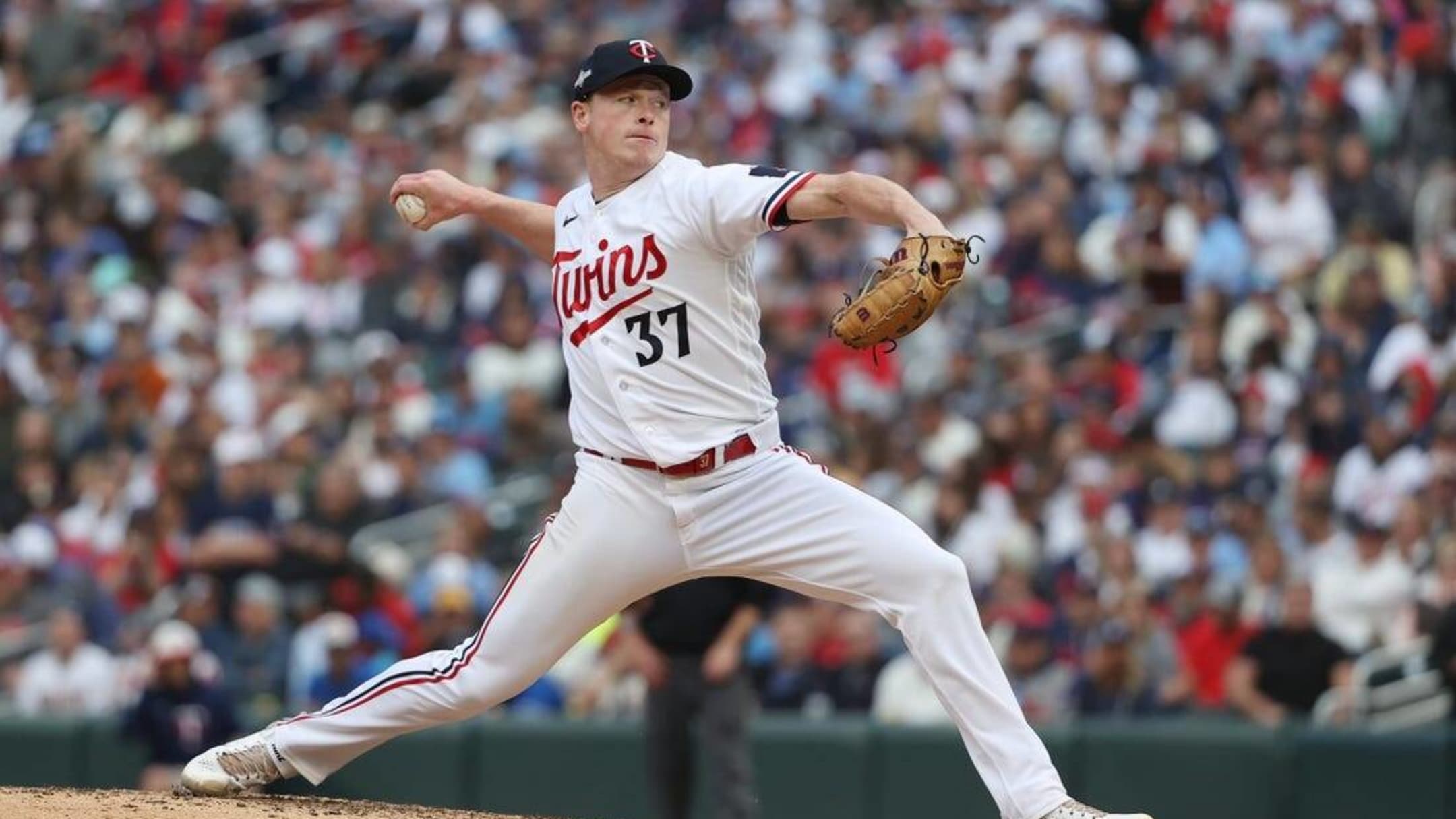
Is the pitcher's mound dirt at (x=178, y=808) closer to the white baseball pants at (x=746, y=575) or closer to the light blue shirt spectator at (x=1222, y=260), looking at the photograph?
the white baseball pants at (x=746, y=575)

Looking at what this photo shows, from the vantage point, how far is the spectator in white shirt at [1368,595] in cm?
1116

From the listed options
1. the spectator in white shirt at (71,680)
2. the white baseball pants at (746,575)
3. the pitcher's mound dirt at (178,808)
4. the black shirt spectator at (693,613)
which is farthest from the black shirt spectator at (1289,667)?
the spectator in white shirt at (71,680)

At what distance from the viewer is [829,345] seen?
13.4 meters

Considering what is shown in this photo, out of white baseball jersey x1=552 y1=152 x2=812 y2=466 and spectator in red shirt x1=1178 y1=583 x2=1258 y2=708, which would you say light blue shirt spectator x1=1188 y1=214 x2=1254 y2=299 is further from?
white baseball jersey x1=552 y1=152 x2=812 y2=466

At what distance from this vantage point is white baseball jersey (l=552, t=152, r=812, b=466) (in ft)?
18.9

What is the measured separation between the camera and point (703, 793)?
35.8 feet

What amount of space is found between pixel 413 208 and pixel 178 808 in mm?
1592

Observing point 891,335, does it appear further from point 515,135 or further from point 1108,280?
point 515,135

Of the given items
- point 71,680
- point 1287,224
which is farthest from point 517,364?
point 1287,224

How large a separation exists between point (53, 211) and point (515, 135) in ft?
9.86

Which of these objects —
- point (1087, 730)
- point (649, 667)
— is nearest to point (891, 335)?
point (649, 667)

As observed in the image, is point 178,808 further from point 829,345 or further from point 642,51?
point 829,345

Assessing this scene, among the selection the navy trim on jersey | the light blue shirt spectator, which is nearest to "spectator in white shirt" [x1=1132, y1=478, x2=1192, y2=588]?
the light blue shirt spectator

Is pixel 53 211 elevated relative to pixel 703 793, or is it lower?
elevated
